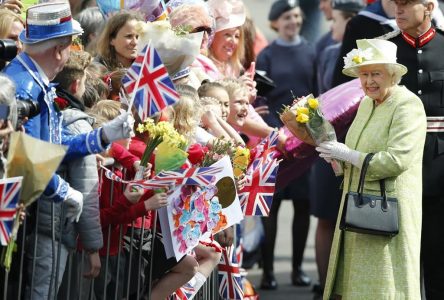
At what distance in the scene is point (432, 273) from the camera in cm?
791

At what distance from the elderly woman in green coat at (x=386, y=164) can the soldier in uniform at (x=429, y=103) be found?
1.87 ft

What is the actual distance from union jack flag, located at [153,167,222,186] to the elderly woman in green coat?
815mm

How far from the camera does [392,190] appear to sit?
23.6 ft

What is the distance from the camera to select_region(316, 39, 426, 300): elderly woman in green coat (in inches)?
280

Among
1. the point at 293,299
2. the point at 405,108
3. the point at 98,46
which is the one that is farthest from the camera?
the point at 293,299

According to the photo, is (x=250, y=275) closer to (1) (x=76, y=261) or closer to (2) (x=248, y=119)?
(2) (x=248, y=119)

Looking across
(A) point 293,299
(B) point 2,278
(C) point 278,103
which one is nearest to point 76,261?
(B) point 2,278

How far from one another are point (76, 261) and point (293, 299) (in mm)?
4208

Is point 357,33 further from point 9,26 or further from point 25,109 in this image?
point 25,109

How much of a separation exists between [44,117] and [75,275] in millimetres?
983

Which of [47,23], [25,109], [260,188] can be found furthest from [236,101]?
[25,109]

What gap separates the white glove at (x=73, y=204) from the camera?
5.85 m

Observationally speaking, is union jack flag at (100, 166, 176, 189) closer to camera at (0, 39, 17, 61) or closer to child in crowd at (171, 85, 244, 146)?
child in crowd at (171, 85, 244, 146)

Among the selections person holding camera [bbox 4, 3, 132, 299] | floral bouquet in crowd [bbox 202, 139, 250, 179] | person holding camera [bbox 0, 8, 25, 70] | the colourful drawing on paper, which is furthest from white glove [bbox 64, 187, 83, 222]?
person holding camera [bbox 0, 8, 25, 70]
